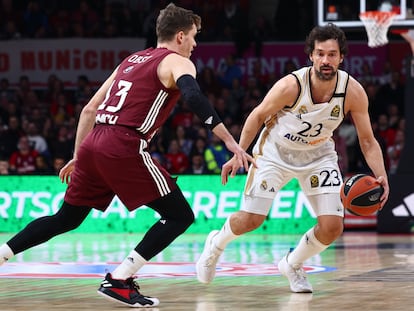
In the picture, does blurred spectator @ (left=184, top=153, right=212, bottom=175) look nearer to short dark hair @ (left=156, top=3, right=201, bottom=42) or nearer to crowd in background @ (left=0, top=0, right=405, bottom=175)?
crowd in background @ (left=0, top=0, right=405, bottom=175)

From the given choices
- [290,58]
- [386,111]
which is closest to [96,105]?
[386,111]

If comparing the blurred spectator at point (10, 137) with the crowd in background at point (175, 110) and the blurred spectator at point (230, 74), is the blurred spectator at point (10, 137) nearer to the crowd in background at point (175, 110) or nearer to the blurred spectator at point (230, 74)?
the crowd in background at point (175, 110)

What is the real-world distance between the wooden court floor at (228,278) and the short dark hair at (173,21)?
181 cm

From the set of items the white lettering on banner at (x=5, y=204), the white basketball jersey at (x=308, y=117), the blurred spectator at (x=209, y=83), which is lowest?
the white lettering on banner at (x=5, y=204)

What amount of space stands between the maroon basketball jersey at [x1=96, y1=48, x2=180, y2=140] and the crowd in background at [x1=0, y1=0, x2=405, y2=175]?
30.3 ft

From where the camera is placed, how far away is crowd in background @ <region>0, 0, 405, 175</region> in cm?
1666

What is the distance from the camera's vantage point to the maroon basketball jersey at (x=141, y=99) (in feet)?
21.9

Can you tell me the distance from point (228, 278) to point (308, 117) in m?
1.82

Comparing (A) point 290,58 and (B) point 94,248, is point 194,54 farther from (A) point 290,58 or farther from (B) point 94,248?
(B) point 94,248

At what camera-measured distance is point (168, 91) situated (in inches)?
264

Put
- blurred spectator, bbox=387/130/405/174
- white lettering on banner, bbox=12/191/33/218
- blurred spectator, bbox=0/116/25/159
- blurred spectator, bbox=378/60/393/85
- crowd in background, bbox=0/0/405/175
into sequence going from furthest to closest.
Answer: blurred spectator, bbox=378/60/393/85 → blurred spectator, bbox=0/116/25/159 → crowd in background, bbox=0/0/405/175 → blurred spectator, bbox=387/130/405/174 → white lettering on banner, bbox=12/191/33/218

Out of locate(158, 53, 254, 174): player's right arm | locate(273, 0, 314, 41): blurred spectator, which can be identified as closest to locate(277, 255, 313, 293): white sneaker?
locate(158, 53, 254, 174): player's right arm

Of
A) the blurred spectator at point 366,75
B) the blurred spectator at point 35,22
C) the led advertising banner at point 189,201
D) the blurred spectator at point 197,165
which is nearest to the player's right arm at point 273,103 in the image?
the led advertising banner at point 189,201

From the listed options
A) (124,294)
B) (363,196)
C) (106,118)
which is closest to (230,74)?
(363,196)
